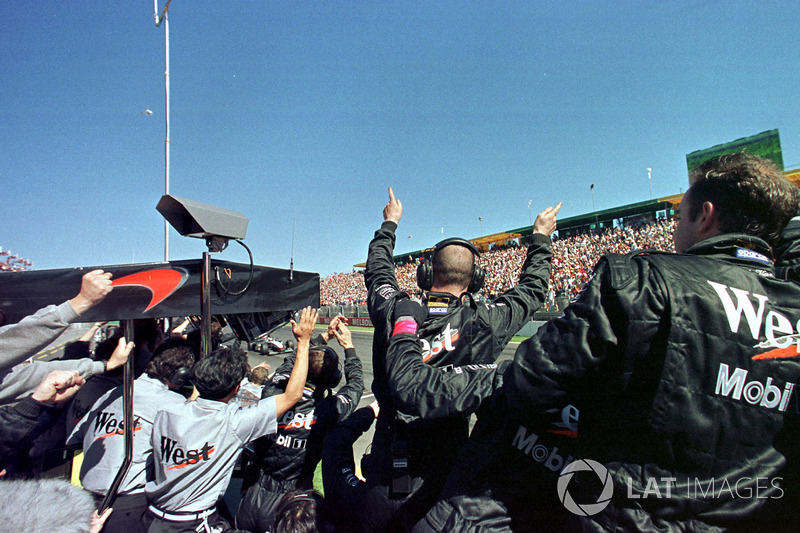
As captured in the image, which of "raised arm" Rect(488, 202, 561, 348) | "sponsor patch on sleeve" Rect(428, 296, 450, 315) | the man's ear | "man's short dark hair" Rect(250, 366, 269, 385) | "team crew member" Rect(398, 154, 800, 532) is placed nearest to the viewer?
"team crew member" Rect(398, 154, 800, 532)

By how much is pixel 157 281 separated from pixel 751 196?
303cm

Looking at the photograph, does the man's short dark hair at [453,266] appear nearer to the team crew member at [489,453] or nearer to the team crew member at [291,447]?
the team crew member at [489,453]

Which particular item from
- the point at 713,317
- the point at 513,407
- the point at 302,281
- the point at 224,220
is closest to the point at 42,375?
the point at 224,220

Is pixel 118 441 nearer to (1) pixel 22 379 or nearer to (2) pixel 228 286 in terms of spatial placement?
(1) pixel 22 379

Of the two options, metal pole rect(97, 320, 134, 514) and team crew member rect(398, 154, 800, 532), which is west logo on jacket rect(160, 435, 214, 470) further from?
team crew member rect(398, 154, 800, 532)

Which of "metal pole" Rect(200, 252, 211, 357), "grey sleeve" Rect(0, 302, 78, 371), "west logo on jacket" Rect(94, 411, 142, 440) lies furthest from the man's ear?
"west logo on jacket" Rect(94, 411, 142, 440)

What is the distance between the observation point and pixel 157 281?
2652 mm

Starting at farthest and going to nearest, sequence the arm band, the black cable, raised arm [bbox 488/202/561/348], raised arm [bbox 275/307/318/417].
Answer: the black cable < raised arm [bbox 275/307/318/417] < raised arm [bbox 488/202/561/348] < the arm band

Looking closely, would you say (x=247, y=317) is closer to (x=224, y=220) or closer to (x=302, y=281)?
(x=302, y=281)

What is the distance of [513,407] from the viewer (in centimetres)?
121

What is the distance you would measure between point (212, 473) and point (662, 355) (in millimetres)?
2196

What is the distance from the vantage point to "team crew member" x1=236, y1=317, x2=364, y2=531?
243cm

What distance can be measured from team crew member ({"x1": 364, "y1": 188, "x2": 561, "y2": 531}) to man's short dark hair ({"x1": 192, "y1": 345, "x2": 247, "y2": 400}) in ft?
2.99

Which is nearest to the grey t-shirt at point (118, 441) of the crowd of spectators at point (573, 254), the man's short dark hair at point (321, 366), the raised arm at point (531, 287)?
the man's short dark hair at point (321, 366)
